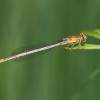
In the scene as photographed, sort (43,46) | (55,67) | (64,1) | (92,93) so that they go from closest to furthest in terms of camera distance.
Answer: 1. (92,93)
2. (43,46)
3. (55,67)
4. (64,1)

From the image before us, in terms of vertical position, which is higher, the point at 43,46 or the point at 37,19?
the point at 37,19

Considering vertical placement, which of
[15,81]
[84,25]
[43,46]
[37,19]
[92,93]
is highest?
[37,19]

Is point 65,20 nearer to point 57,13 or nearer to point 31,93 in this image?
point 57,13

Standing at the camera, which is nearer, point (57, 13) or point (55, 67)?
point (55, 67)

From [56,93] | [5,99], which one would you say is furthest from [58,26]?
[5,99]

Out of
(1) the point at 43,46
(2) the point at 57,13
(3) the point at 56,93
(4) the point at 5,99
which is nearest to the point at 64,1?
(2) the point at 57,13

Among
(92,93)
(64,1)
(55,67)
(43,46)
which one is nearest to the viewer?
(92,93)
